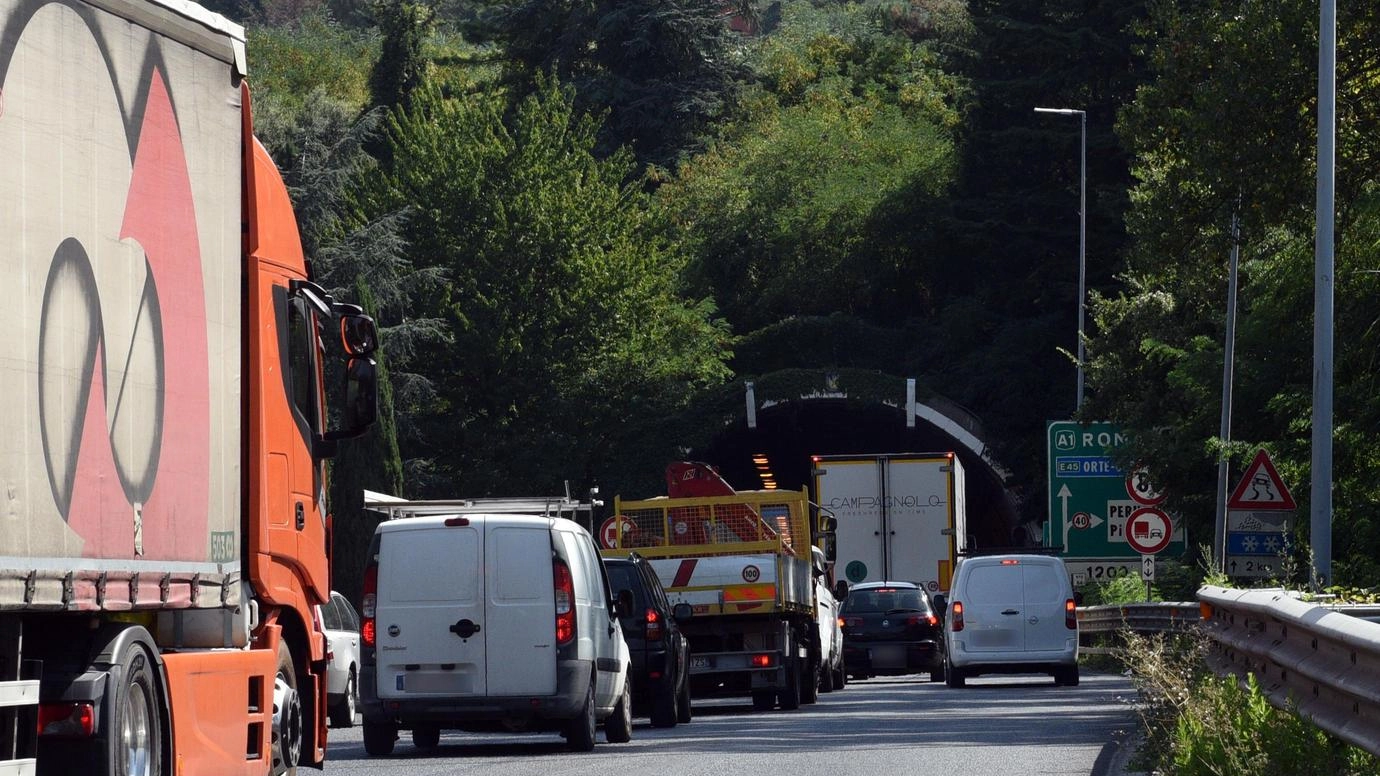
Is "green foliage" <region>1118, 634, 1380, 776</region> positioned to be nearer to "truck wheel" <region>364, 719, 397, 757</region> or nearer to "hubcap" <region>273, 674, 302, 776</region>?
"hubcap" <region>273, 674, 302, 776</region>

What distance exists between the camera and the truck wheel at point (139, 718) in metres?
9.00

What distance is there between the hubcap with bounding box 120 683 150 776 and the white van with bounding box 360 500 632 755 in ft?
26.1

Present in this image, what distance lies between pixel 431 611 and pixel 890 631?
700 inches

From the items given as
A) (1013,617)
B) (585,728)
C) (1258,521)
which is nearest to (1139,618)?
(1013,617)

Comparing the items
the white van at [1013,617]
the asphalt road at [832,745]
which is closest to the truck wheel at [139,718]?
the asphalt road at [832,745]

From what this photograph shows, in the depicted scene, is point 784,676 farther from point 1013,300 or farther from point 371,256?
point 1013,300

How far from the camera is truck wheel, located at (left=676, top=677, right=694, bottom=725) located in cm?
2167

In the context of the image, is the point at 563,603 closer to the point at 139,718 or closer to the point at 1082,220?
the point at 139,718

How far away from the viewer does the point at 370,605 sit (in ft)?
58.3

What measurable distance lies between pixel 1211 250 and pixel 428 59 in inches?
2241

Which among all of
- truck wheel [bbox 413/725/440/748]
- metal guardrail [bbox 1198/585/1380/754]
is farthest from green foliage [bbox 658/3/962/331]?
metal guardrail [bbox 1198/585/1380/754]

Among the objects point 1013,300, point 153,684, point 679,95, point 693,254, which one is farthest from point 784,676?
point 679,95

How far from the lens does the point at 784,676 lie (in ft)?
79.0

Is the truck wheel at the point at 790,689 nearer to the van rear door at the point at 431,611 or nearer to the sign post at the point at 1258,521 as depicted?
the sign post at the point at 1258,521
